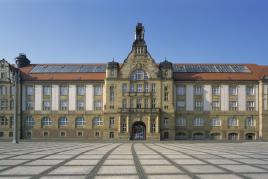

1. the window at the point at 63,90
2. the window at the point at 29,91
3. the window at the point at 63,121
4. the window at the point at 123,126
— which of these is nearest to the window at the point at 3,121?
the window at the point at 29,91

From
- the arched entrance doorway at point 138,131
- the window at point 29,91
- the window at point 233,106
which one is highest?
the window at point 29,91

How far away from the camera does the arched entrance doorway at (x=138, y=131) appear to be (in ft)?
272

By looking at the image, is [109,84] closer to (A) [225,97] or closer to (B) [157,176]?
(A) [225,97]

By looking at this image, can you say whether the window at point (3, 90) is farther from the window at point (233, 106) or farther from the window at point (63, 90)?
the window at point (233, 106)

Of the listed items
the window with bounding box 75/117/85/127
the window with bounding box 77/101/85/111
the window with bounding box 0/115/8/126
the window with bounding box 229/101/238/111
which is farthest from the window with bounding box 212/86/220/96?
the window with bounding box 0/115/8/126

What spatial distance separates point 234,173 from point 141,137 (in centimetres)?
6555

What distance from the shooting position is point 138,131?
8500cm

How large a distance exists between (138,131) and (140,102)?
24.5 ft

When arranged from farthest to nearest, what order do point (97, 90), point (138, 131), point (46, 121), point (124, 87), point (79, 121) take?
point (46, 121) → point (97, 90) → point (79, 121) → point (138, 131) → point (124, 87)

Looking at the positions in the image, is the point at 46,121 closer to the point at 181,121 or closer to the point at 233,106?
the point at 181,121

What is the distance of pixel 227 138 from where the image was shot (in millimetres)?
82500

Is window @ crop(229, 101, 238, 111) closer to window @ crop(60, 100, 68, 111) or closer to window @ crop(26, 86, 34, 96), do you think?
window @ crop(60, 100, 68, 111)

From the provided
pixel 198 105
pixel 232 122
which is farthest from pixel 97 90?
pixel 232 122

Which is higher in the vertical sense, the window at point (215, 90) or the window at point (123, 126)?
the window at point (215, 90)
